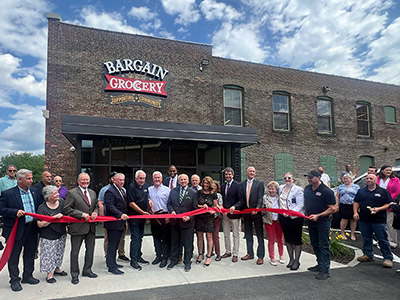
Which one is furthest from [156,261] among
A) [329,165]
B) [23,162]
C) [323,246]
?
[23,162]

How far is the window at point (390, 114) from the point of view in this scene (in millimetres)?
18370

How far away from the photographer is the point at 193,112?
13.6 metres

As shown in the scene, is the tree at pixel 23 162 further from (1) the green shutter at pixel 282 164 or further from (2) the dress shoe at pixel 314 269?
Result: (2) the dress shoe at pixel 314 269

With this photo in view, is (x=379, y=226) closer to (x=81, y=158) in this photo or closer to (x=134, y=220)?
(x=134, y=220)

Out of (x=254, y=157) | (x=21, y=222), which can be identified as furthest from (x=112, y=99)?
(x=21, y=222)

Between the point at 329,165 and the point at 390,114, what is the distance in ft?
20.8

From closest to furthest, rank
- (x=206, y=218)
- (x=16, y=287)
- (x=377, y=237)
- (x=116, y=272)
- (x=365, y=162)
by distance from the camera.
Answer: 1. (x=16, y=287)
2. (x=116, y=272)
3. (x=377, y=237)
4. (x=206, y=218)
5. (x=365, y=162)

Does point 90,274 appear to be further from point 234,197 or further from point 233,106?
point 233,106

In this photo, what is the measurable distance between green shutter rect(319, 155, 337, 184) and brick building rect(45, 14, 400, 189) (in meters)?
0.06

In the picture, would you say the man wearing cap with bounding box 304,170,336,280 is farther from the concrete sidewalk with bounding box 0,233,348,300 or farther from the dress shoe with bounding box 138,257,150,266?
the dress shoe with bounding box 138,257,150,266

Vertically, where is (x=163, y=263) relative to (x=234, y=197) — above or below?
below

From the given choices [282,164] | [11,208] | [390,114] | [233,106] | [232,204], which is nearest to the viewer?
[11,208]

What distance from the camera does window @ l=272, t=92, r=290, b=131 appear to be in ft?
51.8

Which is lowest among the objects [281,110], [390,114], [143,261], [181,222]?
[143,261]
